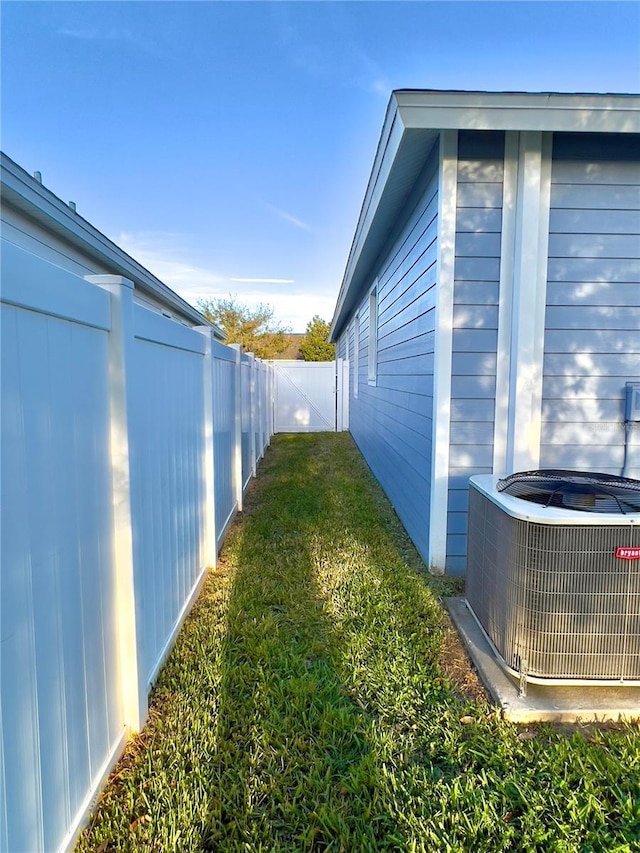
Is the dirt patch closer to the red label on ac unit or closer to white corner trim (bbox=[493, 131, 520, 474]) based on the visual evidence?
the red label on ac unit

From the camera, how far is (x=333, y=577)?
3.47 m

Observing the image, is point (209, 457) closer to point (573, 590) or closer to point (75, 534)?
point (75, 534)

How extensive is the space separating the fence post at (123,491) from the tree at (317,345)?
2849 centimetres

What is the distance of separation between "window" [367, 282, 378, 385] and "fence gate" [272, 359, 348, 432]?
21.0 feet

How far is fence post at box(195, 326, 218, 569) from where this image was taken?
3.57 meters

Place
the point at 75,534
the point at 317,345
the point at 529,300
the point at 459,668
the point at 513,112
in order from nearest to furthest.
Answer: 1. the point at 75,534
2. the point at 459,668
3. the point at 513,112
4. the point at 529,300
5. the point at 317,345

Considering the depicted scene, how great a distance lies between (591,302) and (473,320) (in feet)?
2.77

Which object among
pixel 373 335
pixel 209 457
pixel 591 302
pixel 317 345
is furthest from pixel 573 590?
pixel 317 345

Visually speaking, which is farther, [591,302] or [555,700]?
[591,302]

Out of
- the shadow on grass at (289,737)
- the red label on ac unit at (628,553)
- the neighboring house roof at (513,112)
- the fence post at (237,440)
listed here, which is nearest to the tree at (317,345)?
the fence post at (237,440)

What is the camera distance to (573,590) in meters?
2.08

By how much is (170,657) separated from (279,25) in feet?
24.2

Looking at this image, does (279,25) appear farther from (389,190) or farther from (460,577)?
(460,577)

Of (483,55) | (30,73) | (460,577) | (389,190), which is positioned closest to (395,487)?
(460,577)
